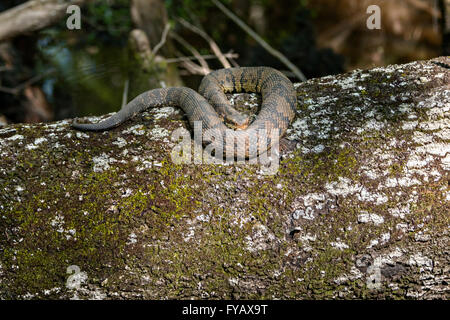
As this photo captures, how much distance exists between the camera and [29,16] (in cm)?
627

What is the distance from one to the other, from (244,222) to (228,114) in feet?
3.57

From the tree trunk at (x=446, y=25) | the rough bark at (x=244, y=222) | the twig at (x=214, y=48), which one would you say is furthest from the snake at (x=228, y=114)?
the tree trunk at (x=446, y=25)

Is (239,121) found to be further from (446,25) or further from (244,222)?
(446,25)

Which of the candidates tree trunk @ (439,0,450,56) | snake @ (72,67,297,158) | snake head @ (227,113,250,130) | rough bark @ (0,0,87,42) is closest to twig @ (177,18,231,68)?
snake @ (72,67,297,158)

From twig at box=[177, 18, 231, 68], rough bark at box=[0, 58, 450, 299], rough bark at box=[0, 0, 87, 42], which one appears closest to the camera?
rough bark at box=[0, 58, 450, 299]

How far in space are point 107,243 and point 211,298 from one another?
2.76ft

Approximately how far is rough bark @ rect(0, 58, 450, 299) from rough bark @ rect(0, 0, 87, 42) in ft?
14.1

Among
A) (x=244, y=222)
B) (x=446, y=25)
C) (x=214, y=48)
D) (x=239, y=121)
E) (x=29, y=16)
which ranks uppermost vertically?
(x=29, y=16)

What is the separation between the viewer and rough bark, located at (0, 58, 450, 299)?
262 cm

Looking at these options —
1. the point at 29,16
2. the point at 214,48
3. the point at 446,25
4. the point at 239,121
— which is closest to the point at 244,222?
the point at 239,121

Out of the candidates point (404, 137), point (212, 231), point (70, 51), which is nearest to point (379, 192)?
point (404, 137)

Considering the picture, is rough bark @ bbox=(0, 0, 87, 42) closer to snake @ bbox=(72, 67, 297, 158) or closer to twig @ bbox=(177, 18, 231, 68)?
twig @ bbox=(177, 18, 231, 68)

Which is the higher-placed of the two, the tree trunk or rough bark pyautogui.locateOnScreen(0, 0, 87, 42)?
rough bark pyautogui.locateOnScreen(0, 0, 87, 42)

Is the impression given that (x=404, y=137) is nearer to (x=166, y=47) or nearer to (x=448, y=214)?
(x=448, y=214)
